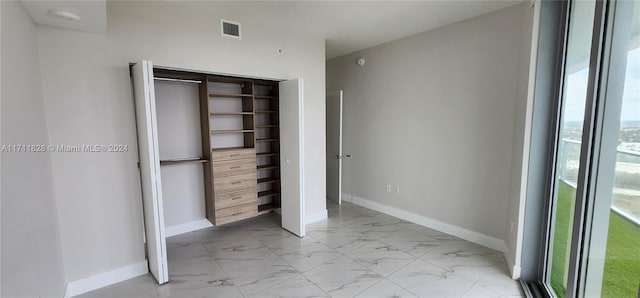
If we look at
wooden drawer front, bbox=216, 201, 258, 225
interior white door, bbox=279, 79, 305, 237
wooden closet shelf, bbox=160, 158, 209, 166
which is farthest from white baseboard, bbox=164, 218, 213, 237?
interior white door, bbox=279, 79, 305, 237

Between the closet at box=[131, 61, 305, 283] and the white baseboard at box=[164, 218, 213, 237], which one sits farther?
the white baseboard at box=[164, 218, 213, 237]

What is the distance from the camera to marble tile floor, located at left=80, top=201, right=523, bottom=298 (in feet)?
7.97

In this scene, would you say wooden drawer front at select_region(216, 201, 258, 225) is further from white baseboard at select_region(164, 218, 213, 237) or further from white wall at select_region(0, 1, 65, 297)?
white wall at select_region(0, 1, 65, 297)

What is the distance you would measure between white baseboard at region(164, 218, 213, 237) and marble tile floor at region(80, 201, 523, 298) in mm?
107

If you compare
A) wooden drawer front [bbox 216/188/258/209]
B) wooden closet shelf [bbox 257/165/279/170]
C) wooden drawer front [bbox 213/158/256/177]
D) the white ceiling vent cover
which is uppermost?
the white ceiling vent cover

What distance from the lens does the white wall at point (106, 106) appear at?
226 centimetres

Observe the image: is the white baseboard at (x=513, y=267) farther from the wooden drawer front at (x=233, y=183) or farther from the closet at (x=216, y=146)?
the wooden drawer front at (x=233, y=183)

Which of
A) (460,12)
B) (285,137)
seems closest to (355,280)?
(285,137)

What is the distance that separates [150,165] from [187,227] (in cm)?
168

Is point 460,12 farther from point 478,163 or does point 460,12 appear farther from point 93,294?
point 93,294

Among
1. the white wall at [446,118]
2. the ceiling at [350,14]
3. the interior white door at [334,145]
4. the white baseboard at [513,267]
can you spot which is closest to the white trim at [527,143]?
the white baseboard at [513,267]

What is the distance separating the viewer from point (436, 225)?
373cm

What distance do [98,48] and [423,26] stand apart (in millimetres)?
3439

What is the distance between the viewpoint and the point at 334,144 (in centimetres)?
493
